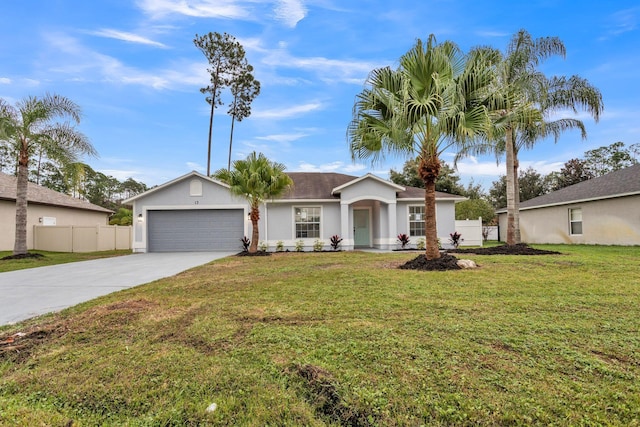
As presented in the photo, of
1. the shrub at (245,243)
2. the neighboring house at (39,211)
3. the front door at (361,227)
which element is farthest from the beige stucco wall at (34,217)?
the front door at (361,227)

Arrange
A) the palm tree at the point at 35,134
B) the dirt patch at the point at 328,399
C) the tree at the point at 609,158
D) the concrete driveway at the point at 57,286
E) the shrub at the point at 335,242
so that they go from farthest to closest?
the tree at the point at 609,158 → the shrub at the point at 335,242 → the palm tree at the point at 35,134 → the concrete driveway at the point at 57,286 → the dirt patch at the point at 328,399

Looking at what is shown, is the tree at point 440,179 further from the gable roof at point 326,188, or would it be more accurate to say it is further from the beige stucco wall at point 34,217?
the beige stucco wall at point 34,217

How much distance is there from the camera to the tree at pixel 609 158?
108ft

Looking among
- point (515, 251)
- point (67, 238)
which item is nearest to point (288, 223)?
point (515, 251)

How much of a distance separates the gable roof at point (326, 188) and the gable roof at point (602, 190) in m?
7.09

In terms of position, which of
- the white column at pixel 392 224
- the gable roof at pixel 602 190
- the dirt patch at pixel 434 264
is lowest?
the dirt patch at pixel 434 264

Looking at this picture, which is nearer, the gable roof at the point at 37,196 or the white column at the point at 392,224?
the white column at the point at 392,224

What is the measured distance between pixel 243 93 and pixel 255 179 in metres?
17.7

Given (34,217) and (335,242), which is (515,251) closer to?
(335,242)

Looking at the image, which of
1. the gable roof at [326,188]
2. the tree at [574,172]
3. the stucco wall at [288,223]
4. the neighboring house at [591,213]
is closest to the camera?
the neighboring house at [591,213]

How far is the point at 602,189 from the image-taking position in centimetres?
1716

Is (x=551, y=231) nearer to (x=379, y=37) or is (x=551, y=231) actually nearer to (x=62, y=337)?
(x=379, y=37)

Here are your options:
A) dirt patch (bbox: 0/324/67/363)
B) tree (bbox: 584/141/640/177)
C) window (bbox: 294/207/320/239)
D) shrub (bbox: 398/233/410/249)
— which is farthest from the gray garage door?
tree (bbox: 584/141/640/177)

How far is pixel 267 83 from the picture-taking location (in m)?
28.7
